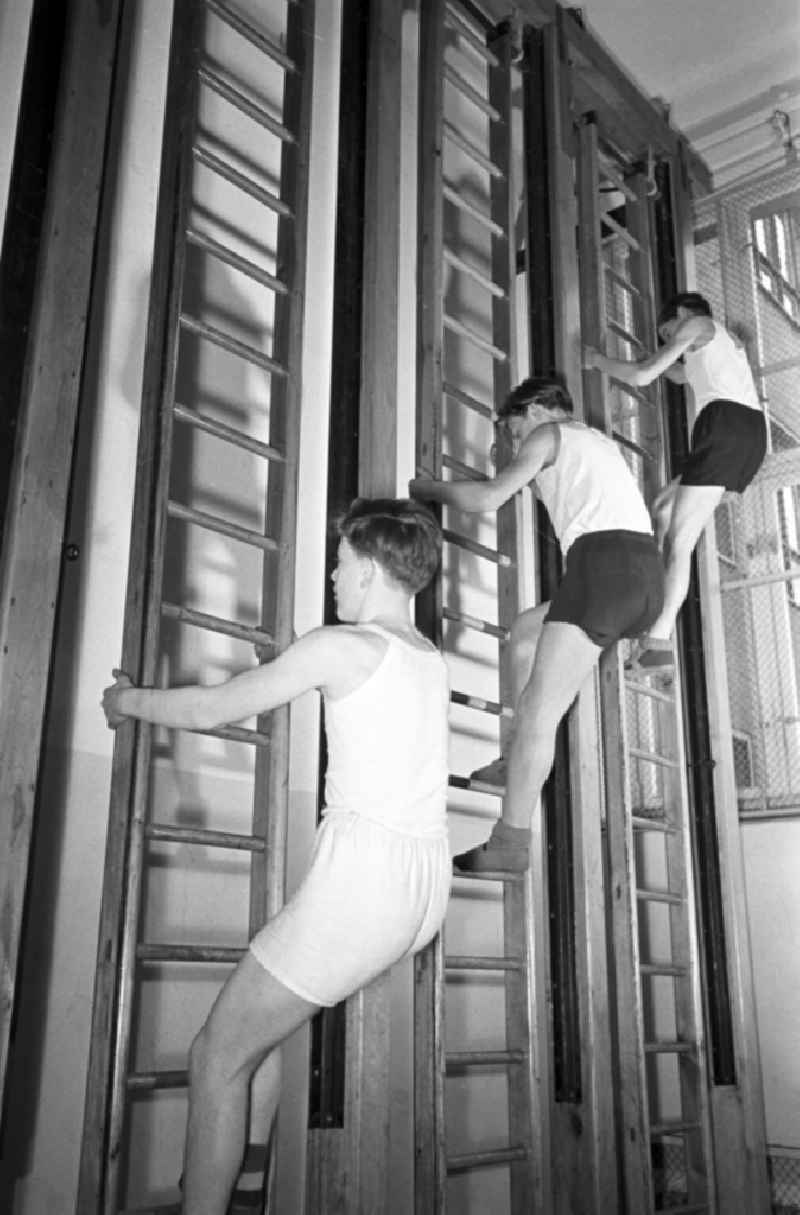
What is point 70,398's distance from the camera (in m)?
2.60

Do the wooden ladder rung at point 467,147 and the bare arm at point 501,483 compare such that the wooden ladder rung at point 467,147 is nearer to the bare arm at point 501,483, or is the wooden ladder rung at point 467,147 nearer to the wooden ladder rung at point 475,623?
the bare arm at point 501,483

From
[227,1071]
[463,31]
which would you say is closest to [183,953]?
[227,1071]

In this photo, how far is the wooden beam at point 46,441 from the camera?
2.31 meters

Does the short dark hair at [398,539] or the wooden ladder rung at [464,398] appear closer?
the short dark hair at [398,539]

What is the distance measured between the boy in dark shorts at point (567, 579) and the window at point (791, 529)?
2.63 meters

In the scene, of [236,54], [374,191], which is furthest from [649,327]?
[236,54]

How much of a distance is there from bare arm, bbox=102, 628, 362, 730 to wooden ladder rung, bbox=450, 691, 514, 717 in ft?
4.01

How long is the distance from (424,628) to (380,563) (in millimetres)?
1053

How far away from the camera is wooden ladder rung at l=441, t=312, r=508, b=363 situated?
380cm

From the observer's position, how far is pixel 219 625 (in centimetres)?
280

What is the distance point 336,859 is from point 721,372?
2.66 metres

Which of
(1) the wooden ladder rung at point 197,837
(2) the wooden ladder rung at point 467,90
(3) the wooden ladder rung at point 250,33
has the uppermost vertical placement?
(2) the wooden ladder rung at point 467,90

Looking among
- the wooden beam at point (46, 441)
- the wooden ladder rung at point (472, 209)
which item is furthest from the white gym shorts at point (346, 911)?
the wooden ladder rung at point (472, 209)

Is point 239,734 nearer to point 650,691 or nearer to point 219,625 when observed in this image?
point 219,625
